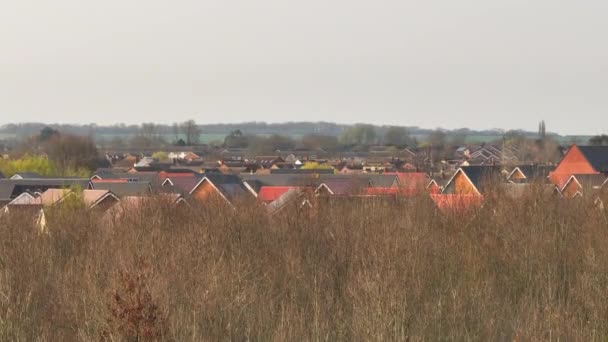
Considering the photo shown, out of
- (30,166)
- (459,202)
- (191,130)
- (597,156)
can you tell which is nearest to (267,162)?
(30,166)

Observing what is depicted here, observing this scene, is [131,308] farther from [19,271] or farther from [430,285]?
[430,285]

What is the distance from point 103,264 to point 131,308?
6.41m

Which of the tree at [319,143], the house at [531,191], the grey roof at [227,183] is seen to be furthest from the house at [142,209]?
the tree at [319,143]

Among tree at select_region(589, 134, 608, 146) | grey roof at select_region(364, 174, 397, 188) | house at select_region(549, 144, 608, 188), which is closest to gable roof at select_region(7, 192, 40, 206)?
grey roof at select_region(364, 174, 397, 188)

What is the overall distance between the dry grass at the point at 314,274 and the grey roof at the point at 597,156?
23.4 meters

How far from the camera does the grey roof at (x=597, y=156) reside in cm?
4309

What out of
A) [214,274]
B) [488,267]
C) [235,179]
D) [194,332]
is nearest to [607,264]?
[488,267]

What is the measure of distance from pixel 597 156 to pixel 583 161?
95cm

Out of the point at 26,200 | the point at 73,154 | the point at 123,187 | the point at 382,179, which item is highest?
the point at 123,187

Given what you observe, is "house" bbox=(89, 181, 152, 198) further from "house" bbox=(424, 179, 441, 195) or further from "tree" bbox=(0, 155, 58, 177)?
"tree" bbox=(0, 155, 58, 177)

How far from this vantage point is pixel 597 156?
43.8 metres

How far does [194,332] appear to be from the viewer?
979 cm

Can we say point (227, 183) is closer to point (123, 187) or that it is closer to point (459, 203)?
point (123, 187)

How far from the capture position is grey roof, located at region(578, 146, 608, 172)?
141ft
